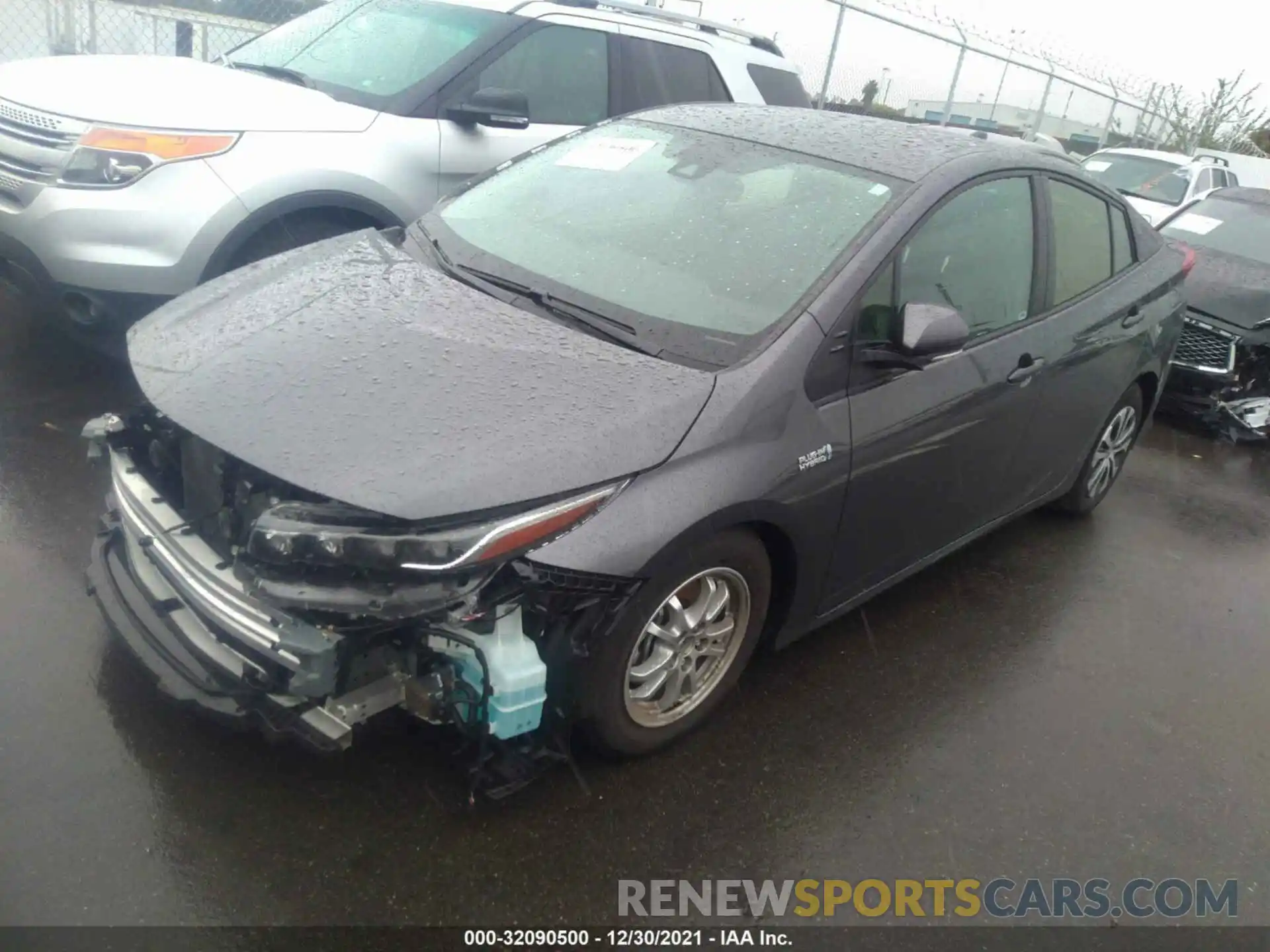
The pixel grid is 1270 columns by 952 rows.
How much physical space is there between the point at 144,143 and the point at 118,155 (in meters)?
0.12

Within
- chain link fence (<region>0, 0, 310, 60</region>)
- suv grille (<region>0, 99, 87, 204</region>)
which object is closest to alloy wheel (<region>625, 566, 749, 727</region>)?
suv grille (<region>0, 99, 87, 204</region>)

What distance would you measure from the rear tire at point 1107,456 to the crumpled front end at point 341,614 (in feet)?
10.6

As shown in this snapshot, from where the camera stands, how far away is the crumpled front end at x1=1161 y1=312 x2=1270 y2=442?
6.88 metres

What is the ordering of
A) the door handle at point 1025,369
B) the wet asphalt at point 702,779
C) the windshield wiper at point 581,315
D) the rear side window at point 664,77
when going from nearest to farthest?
Answer: the wet asphalt at point 702,779
the windshield wiper at point 581,315
the door handle at point 1025,369
the rear side window at point 664,77

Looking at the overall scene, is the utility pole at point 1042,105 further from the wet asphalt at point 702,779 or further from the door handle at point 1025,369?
the wet asphalt at point 702,779

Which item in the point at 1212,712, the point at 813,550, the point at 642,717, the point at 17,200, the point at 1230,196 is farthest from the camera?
the point at 1230,196

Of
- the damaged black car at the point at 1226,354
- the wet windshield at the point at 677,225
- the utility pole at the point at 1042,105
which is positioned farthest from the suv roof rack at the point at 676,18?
the utility pole at the point at 1042,105

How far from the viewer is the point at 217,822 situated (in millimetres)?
2529

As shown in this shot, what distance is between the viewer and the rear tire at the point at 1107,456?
4.79 meters

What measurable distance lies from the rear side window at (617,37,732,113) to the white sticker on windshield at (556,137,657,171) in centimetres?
211

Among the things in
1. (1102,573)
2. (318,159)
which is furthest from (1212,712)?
(318,159)

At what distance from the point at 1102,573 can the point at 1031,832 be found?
2.06 m

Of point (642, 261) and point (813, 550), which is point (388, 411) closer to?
point (642, 261)

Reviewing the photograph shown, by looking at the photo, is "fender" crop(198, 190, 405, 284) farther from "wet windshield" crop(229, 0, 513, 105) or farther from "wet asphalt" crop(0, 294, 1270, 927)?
"wet asphalt" crop(0, 294, 1270, 927)
